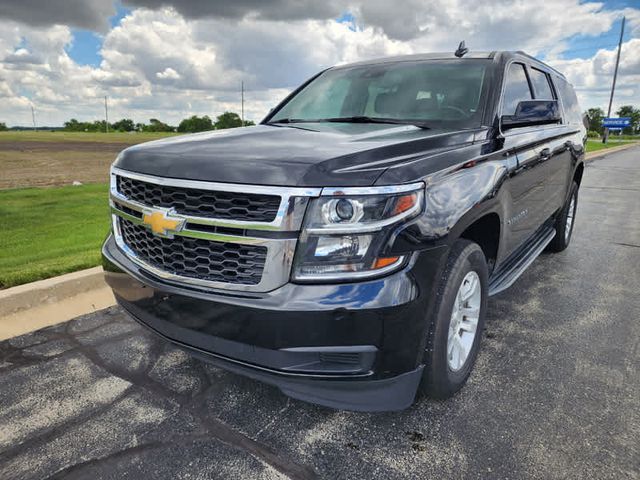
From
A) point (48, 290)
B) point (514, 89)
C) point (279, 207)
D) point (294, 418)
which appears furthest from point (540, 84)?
point (48, 290)

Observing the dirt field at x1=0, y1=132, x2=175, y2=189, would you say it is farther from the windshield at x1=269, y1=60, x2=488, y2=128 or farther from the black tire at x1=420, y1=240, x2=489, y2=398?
the black tire at x1=420, y1=240, x2=489, y2=398

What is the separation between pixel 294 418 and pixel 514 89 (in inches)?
110

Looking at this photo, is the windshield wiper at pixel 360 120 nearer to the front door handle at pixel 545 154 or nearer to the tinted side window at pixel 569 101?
the front door handle at pixel 545 154

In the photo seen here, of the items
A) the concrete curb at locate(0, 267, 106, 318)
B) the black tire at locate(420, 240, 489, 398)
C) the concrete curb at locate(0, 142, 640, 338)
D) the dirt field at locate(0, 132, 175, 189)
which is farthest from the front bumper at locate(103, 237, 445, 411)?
the dirt field at locate(0, 132, 175, 189)

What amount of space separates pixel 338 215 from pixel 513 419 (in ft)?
4.83

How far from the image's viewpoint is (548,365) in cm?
304

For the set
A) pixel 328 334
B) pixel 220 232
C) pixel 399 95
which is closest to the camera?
pixel 328 334

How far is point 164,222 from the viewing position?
2.25 metres

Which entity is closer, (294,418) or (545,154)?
(294,418)

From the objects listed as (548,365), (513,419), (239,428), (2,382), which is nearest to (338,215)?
(239,428)

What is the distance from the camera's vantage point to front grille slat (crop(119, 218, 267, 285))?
2.05 metres

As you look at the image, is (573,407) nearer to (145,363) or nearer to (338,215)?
(338,215)

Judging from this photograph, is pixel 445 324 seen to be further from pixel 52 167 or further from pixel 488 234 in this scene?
pixel 52 167

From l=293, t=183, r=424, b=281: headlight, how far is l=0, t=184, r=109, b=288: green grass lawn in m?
3.19
